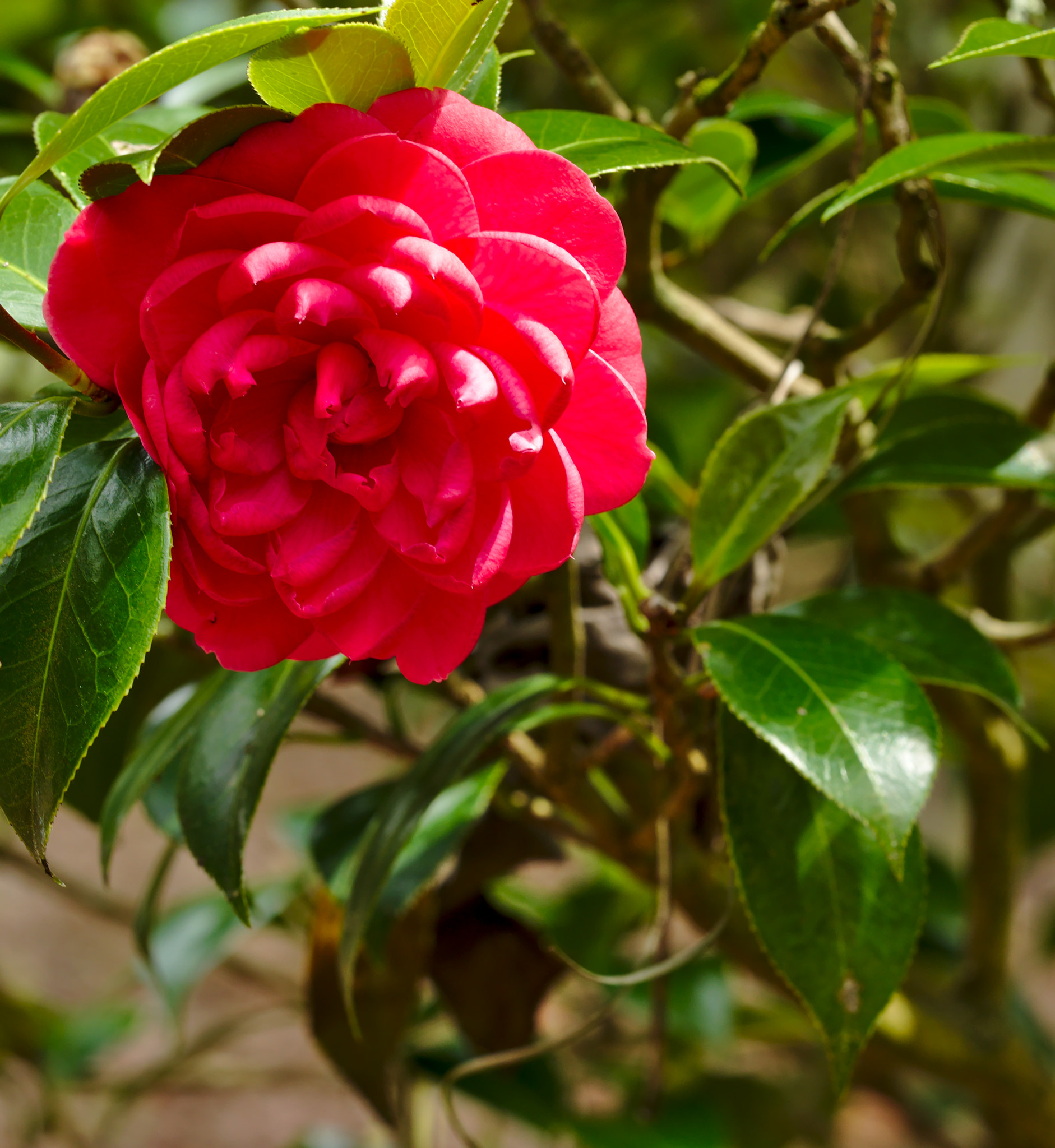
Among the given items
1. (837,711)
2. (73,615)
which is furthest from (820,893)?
(73,615)

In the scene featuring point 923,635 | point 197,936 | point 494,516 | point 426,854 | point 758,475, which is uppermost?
point 494,516

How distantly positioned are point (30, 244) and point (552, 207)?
203mm

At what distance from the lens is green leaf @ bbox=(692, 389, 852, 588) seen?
48 cm

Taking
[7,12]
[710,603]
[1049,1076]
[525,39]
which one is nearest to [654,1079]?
[710,603]

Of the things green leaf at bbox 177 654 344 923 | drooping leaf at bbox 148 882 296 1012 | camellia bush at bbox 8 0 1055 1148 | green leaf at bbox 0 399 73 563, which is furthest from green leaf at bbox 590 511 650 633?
drooping leaf at bbox 148 882 296 1012

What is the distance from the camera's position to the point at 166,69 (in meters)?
0.32

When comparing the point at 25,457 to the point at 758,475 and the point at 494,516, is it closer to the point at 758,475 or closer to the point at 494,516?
the point at 494,516

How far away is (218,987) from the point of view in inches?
102

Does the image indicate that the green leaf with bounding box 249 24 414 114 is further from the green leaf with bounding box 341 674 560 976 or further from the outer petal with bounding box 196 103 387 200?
the green leaf with bounding box 341 674 560 976

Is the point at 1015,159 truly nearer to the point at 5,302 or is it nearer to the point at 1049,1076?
the point at 5,302

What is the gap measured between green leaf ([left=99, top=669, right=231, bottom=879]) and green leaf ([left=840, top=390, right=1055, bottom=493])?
40 cm

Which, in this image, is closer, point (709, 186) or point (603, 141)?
point (603, 141)

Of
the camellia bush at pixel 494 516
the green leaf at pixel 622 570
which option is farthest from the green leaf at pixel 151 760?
the green leaf at pixel 622 570

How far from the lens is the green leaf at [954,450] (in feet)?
1.94
